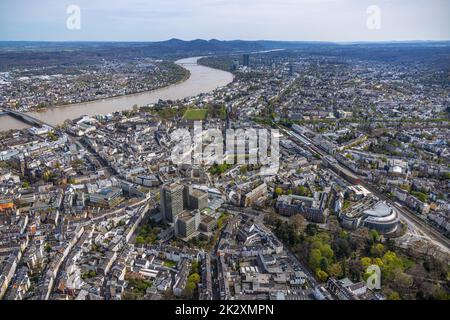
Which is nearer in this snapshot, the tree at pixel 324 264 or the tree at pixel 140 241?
the tree at pixel 324 264

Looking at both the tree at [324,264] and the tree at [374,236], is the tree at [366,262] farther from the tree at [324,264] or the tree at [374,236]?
the tree at [374,236]

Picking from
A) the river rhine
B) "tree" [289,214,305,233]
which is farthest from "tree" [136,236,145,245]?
the river rhine

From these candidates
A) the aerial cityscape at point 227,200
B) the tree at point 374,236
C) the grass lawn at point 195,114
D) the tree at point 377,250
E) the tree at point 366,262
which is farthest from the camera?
the grass lawn at point 195,114

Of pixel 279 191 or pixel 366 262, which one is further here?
pixel 279 191

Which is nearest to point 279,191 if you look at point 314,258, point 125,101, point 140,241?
point 314,258

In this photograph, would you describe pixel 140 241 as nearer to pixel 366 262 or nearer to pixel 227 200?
pixel 227 200

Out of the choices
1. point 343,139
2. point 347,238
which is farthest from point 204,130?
point 347,238

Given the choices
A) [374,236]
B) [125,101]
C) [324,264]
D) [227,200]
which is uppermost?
[125,101]

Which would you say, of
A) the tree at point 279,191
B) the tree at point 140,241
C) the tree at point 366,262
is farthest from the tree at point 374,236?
the tree at point 140,241
